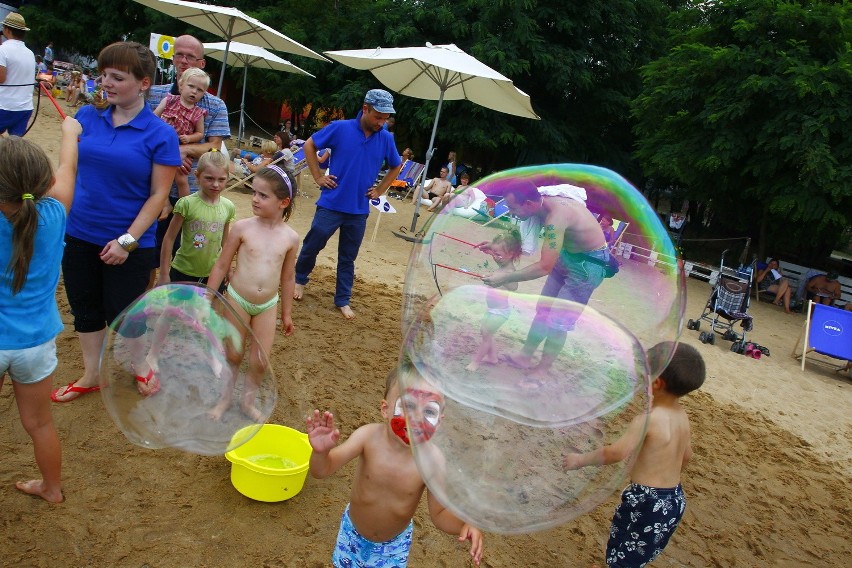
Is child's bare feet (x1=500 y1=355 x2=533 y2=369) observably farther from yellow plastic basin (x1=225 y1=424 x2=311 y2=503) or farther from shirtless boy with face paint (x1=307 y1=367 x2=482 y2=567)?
yellow plastic basin (x1=225 y1=424 x2=311 y2=503)

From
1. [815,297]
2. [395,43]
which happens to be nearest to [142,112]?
[815,297]

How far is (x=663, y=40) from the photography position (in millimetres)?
21578

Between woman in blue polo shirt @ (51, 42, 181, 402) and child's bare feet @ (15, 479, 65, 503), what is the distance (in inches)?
34.9

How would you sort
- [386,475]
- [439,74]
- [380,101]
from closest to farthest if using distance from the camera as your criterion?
1. [386,475]
2. [380,101]
3. [439,74]

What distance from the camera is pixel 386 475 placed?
→ 2.17 meters

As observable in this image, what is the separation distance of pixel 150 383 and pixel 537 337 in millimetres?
1626

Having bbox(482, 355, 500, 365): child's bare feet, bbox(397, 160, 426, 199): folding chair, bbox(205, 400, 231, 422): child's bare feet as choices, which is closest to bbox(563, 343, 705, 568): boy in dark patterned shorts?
bbox(482, 355, 500, 365): child's bare feet

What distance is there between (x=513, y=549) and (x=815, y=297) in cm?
1342

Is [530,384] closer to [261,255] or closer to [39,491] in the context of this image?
[261,255]

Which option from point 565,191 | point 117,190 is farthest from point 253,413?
point 565,191

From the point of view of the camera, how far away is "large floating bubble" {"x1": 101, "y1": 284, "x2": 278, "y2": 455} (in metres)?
2.53

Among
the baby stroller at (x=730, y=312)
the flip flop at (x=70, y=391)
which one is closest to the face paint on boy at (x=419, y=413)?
the flip flop at (x=70, y=391)

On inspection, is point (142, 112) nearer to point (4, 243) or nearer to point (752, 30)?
point (4, 243)

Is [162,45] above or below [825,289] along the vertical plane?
above
